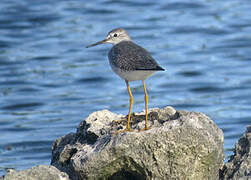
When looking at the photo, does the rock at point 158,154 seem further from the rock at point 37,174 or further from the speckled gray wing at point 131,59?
the speckled gray wing at point 131,59

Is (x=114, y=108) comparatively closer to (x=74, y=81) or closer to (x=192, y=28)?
(x=74, y=81)

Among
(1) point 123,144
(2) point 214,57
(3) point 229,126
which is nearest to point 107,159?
(1) point 123,144

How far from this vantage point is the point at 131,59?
6746 millimetres

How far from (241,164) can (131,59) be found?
1.70m

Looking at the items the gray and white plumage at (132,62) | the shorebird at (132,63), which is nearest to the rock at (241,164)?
the shorebird at (132,63)

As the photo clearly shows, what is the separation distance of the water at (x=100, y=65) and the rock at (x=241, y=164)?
336cm

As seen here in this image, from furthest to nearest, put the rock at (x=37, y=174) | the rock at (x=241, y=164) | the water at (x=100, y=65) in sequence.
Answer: the water at (x=100, y=65)
the rock at (x=241, y=164)
the rock at (x=37, y=174)

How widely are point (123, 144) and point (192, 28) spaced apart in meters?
12.7

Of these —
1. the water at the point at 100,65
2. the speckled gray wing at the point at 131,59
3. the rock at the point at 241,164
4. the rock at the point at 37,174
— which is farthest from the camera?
the water at the point at 100,65

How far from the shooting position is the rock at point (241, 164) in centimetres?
611

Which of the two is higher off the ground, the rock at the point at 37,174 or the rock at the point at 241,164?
the rock at the point at 37,174

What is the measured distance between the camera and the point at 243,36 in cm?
1788

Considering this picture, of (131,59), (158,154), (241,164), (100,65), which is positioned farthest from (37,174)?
(100,65)

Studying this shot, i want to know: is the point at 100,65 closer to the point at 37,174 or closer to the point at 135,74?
the point at 135,74
